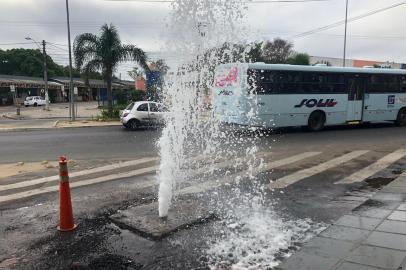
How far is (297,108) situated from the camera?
18.4 meters

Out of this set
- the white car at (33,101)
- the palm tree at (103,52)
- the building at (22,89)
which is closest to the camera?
the palm tree at (103,52)

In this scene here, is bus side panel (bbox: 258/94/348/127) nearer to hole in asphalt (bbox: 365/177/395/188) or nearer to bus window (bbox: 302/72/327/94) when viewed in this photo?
bus window (bbox: 302/72/327/94)

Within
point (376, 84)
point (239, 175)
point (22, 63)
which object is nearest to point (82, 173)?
point (239, 175)

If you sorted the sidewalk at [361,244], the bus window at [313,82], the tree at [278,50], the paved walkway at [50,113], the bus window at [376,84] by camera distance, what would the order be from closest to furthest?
the sidewalk at [361,244]
the bus window at [313,82]
the bus window at [376,84]
the paved walkway at [50,113]
the tree at [278,50]

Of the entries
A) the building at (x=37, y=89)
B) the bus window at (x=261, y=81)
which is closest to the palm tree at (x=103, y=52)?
the bus window at (x=261, y=81)

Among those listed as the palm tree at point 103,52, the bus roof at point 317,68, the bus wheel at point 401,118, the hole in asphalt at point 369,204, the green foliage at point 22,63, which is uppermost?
the green foliage at point 22,63

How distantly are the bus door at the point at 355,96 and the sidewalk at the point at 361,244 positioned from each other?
46.0ft

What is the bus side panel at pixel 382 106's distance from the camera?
20.3m

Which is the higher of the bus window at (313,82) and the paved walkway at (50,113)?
the bus window at (313,82)

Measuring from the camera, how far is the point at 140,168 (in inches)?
412

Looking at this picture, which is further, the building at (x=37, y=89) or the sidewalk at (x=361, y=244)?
the building at (x=37, y=89)

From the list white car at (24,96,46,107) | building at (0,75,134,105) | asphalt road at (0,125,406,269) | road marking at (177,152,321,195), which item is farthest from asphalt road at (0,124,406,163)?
white car at (24,96,46,107)

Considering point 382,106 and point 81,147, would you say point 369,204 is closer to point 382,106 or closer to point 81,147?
point 81,147

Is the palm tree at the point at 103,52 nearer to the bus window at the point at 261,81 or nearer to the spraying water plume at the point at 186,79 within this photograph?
the bus window at the point at 261,81
